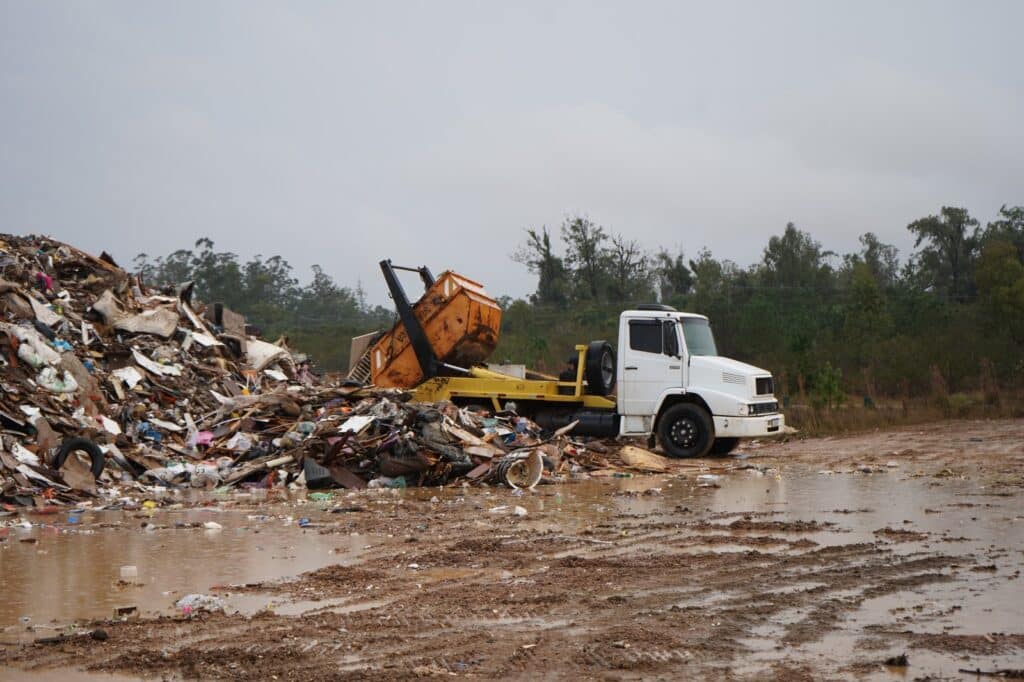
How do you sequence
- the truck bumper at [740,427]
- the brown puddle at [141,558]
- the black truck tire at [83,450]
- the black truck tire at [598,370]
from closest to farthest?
the brown puddle at [141,558] < the black truck tire at [83,450] < the truck bumper at [740,427] < the black truck tire at [598,370]

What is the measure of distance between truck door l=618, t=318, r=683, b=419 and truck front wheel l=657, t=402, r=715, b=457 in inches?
12.2

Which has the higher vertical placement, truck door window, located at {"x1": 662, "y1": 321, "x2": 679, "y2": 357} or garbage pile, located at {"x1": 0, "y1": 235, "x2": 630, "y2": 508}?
truck door window, located at {"x1": 662, "y1": 321, "x2": 679, "y2": 357}

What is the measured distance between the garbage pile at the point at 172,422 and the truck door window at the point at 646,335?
1.96 m

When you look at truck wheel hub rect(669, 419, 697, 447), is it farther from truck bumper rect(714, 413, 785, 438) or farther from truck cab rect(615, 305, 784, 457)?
truck bumper rect(714, 413, 785, 438)

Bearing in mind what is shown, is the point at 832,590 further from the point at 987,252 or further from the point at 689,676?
the point at 987,252

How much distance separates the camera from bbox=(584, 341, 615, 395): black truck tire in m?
17.5

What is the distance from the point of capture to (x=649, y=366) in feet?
56.6

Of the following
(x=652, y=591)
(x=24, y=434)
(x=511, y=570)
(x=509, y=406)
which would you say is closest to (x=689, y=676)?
(x=652, y=591)

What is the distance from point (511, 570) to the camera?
24.2 ft

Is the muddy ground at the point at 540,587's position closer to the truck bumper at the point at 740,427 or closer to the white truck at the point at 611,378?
the truck bumper at the point at 740,427

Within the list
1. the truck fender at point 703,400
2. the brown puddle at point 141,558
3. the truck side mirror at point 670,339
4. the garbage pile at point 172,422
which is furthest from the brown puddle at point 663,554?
the truck side mirror at point 670,339

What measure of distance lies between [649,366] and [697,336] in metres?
1.02

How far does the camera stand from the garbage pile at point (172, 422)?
524 inches

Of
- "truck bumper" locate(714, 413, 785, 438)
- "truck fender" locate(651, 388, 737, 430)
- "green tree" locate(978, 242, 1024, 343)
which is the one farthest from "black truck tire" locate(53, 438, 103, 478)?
"green tree" locate(978, 242, 1024, 343)
